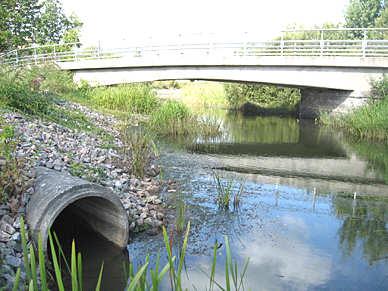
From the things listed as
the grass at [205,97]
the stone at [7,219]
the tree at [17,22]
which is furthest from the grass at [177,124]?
the tree at [17,22]

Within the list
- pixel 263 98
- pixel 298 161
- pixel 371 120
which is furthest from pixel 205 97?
pixel 298 161

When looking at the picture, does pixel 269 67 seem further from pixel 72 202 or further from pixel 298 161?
pixel 72 202

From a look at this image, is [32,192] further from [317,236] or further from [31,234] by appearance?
[317,236]

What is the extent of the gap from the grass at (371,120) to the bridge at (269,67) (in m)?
1.10

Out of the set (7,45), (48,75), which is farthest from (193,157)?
(7,45)

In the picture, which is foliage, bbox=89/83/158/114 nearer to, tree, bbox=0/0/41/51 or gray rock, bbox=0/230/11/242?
gray rock, bbox=0/230/11/242

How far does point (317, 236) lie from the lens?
5.83 metres

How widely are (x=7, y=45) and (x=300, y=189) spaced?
96.8ft

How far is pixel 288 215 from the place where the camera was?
6.61m

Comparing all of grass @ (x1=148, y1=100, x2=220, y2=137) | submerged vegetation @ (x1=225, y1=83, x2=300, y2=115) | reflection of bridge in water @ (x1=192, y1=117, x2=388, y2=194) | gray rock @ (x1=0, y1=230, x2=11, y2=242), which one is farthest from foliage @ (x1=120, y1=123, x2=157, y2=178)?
submerged vegetation @ (x1=225, y1=83, x2=300, y2=115)

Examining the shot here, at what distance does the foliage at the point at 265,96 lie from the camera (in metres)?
25.3

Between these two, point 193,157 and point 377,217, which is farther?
point 193,157

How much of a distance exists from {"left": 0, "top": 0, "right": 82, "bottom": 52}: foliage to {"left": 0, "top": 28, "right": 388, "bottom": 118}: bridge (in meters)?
11.5

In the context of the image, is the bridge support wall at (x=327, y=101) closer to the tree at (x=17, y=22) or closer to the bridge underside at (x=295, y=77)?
the bridge underside at (x=295, y=77)
